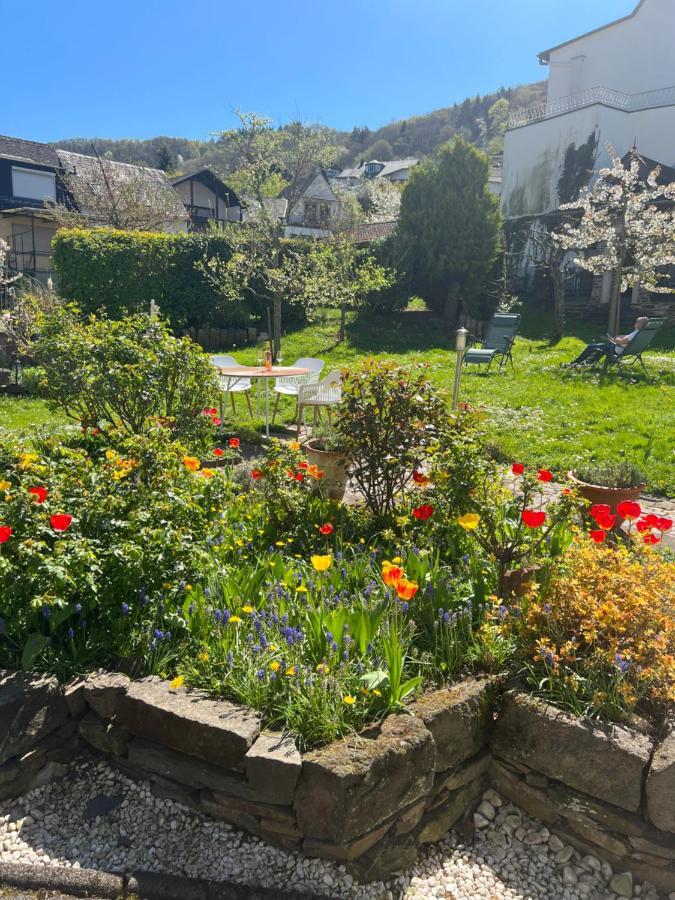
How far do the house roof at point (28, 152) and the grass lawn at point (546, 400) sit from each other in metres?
21.9

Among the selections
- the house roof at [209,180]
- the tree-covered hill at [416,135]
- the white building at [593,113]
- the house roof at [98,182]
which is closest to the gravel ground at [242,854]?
the house roof at [98,182]

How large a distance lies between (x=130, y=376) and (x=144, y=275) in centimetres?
1067

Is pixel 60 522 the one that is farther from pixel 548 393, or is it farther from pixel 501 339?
pixel 501 339

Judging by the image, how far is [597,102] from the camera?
2255 cm

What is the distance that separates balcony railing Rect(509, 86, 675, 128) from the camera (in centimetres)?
2320

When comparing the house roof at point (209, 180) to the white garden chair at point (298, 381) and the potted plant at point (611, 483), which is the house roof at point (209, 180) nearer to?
the white garden chair at point (298, 381)

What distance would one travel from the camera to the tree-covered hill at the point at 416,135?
73.1 meters

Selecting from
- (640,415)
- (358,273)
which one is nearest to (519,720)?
(640,415)

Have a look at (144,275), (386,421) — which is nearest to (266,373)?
(386,421)

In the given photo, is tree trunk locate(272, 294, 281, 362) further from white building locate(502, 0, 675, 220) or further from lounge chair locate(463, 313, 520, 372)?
white building locate(502, 0, 675, 220)

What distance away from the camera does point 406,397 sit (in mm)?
4016

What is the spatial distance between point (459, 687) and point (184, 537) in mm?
1313

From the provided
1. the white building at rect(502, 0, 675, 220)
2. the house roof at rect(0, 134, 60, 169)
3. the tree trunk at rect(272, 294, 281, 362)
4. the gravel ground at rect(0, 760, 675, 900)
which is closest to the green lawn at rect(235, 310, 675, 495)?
the tree trunk at rect(272, 294, 281, 362)

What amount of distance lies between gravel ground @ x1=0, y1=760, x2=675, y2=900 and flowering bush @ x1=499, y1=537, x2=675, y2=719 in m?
0.55
